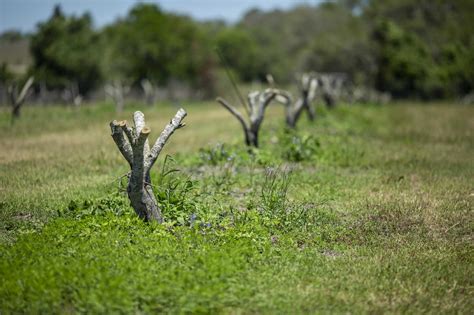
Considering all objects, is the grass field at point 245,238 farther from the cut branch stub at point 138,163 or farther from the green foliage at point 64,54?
the green foliage at point 64,54

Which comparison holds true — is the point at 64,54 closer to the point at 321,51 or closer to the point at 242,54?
the point at 321,51

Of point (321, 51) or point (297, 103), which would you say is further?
point (321, 51)

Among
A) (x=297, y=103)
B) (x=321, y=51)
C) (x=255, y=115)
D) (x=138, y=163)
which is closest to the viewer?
(x=138, y=163)

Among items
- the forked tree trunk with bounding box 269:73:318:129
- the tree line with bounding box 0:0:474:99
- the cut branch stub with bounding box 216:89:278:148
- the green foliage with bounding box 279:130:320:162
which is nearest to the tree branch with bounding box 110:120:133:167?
the green foliage with bounding box 279:130:320:162

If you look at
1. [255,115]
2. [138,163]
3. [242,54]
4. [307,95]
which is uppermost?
[242,54]

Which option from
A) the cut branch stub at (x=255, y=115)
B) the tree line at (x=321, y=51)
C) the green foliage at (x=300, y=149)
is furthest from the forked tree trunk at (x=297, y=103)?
the tree line at (x=321, y=51)

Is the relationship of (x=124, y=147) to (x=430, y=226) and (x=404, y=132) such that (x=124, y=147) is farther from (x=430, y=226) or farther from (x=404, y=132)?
(x=404, y=132)

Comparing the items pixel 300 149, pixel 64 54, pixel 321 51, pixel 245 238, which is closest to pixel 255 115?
pixel 300 149

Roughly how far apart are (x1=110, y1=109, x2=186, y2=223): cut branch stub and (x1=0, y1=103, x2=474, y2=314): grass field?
220 mm

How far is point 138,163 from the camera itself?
23.9 feet

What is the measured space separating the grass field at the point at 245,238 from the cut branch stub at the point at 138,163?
0.22 meters

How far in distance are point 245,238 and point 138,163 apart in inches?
66.8

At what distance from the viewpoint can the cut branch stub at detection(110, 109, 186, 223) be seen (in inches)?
282

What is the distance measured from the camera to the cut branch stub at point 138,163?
7.17m
